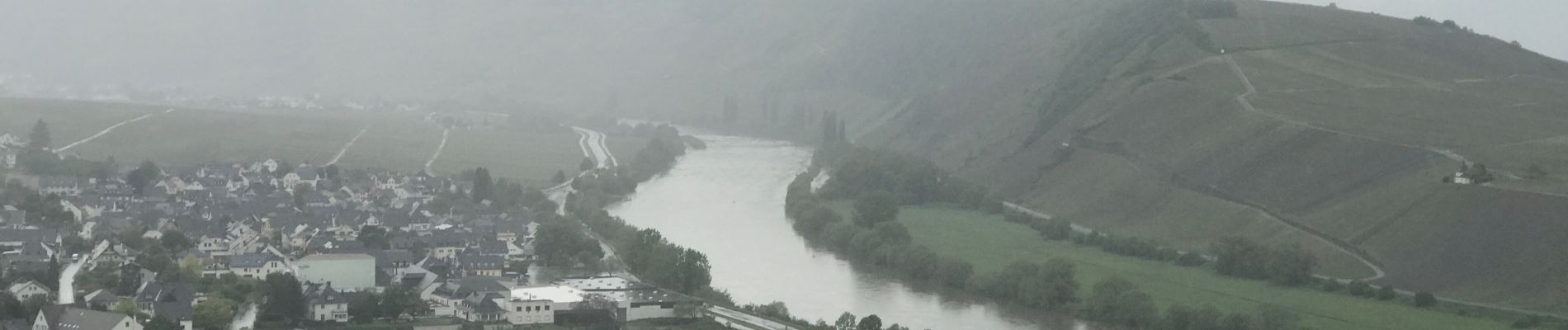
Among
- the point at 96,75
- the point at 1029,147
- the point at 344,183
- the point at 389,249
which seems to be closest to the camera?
the point at 389,249

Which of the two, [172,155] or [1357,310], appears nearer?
[1357,310]

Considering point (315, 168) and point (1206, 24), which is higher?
point (1206, 24)

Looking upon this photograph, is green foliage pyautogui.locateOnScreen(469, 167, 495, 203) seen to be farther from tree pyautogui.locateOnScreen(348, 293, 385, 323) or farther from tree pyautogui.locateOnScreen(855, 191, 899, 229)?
tree pyautogui.locateOnScreen(348, 293, 385, 323)

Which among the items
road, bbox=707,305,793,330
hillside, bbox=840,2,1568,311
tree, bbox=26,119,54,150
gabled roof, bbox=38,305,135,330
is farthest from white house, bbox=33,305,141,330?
tree, bbox=26,119,54,150

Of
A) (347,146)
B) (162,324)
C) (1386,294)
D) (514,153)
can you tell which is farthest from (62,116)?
(1386,294)

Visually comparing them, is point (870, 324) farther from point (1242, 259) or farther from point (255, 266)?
point (1242, 259)

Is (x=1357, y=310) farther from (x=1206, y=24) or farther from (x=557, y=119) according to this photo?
(x=557, y=119)

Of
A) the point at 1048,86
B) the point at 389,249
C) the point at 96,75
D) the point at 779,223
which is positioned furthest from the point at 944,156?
the point at 96,75
